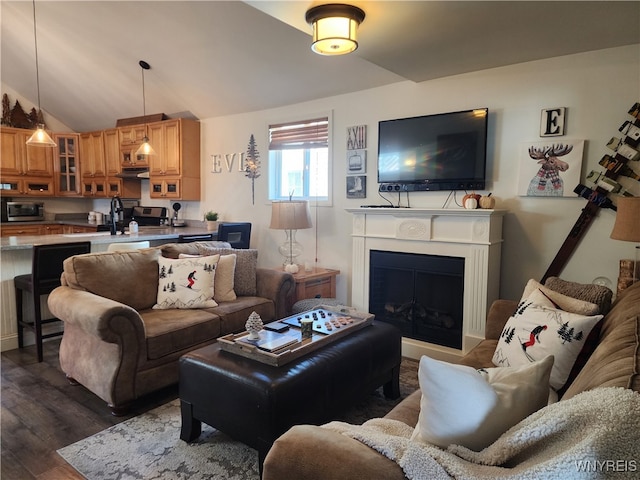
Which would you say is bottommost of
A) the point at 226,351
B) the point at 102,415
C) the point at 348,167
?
the point at 102,415

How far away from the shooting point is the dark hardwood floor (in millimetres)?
1991

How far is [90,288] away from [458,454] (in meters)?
2.62

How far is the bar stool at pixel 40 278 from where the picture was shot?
10.5ft

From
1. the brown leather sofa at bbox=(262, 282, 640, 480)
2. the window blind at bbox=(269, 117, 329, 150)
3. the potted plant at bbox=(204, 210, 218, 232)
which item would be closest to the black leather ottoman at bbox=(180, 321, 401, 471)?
the brown leather sofa at bbox=(262, 282, 640, 480)

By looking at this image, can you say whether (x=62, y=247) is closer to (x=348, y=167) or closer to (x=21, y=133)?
(x=348, y=167)

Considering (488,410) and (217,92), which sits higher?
(217,92)

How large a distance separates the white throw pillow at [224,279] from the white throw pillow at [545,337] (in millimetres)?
2104

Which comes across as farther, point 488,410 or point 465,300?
point 465,300

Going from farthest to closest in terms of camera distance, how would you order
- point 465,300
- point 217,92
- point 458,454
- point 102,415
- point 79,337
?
point 217,92 → point 465,300 → point 79,337 → point 102,415 → point 458,454

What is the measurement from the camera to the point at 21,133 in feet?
21.2

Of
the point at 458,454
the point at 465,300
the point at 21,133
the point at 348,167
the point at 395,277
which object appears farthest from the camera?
the point at 21,133

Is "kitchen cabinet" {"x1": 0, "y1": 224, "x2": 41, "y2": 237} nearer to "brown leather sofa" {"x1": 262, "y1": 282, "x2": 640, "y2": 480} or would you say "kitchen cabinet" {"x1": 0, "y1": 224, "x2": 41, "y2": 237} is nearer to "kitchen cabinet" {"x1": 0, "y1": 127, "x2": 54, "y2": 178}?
"kitchen cabinet" {"x1": 0, "y1": 127, "x2": 54, "y2": 178}

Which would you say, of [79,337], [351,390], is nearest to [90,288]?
[79,337]

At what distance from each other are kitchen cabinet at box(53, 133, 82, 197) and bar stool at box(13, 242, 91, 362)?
12.8 feet
